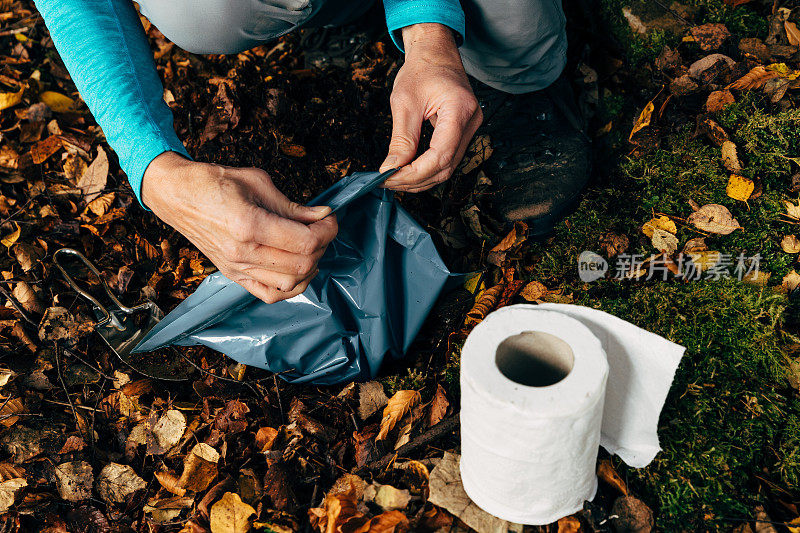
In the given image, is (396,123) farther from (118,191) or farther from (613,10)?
(613,10)

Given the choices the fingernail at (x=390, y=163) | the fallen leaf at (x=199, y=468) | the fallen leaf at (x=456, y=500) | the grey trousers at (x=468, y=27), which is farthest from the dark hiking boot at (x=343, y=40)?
the fallen leaf at (x=456, y=500)

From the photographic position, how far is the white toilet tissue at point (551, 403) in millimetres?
1255

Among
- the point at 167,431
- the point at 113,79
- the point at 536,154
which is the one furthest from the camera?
the point at 536,154

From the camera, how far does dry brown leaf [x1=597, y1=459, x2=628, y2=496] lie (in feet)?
5.53

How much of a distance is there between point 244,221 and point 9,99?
2367 mm

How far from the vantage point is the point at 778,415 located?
174cm

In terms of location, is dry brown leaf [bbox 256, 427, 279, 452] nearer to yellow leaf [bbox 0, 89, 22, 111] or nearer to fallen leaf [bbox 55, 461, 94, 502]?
fallen leaf [bbox 55, 461, 94, 502]

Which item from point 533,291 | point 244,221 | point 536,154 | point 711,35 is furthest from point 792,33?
point 244,221

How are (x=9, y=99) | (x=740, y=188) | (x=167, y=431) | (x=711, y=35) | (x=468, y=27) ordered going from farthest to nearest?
(x=9, y=99) < (x=711, y=35) < (x=468, y=27) < (x=740, y=188) < (x=167, y=431)

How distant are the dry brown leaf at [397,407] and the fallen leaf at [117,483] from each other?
819 millimetres

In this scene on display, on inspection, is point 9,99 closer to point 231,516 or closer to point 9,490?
point 9,490

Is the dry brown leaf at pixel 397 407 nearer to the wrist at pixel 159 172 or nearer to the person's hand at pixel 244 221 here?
the person's hand at pixel 244 221

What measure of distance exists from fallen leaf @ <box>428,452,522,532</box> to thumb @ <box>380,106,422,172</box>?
37.0 inches

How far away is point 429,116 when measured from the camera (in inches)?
75.7
